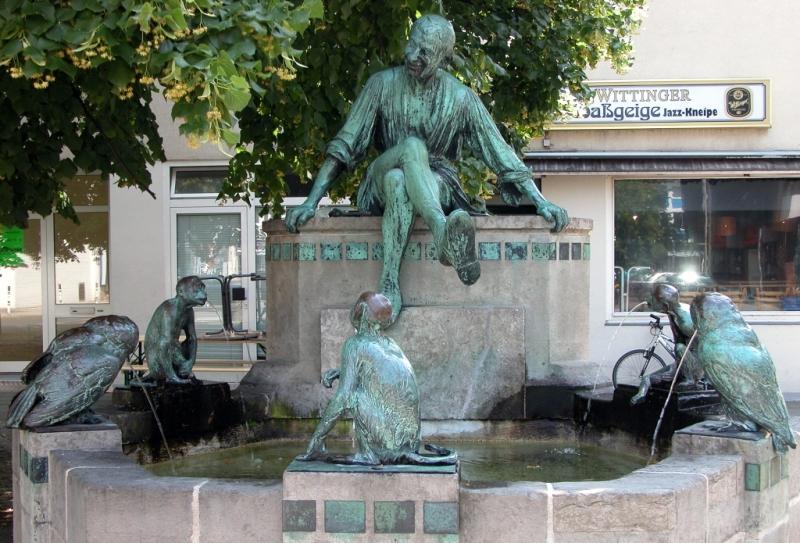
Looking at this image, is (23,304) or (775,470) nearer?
(775,470)

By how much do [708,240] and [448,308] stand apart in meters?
10.2

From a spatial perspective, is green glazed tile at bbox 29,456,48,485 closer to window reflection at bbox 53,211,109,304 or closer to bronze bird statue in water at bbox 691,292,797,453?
bronze bird statue in water at bbox 691,292,797,453

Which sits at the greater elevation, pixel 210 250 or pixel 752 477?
pixel 210 250

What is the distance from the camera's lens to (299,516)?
3.42m

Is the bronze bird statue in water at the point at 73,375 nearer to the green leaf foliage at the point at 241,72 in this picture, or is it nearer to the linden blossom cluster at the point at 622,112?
the green leaf foliage at the point at 241,72

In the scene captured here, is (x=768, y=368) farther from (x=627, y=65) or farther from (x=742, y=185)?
(x=742, y=185)

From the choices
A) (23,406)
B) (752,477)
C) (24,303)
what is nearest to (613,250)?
(24,303)

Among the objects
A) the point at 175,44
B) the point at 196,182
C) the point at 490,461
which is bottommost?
the point at 490,461

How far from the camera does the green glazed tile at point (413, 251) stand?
5.41m

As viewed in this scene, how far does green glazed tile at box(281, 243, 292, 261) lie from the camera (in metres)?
5.57

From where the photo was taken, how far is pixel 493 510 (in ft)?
11.3

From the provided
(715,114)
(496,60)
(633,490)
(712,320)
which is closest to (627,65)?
(496,60)

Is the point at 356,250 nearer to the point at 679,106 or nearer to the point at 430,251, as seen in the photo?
the point at 430,251

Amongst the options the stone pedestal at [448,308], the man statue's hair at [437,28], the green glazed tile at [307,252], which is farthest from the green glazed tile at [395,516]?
the man statue's hair at [437,28]
